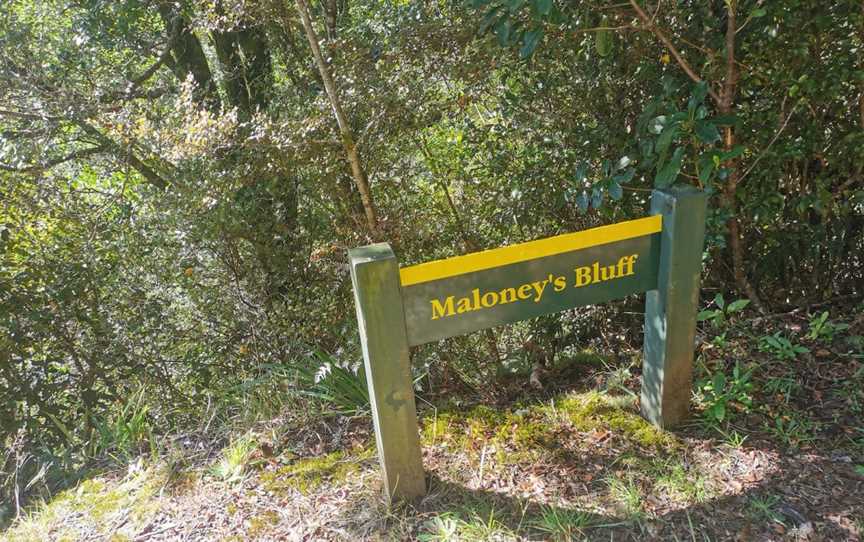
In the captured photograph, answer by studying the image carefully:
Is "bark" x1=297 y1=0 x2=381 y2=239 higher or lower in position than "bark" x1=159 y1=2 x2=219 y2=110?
lower

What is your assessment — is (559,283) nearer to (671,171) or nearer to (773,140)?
(671,171)

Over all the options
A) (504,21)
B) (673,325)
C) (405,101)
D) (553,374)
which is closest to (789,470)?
(673,325)

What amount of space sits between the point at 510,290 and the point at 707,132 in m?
1.01

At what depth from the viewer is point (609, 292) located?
2412 mm

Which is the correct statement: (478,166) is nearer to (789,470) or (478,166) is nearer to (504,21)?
(504,21)

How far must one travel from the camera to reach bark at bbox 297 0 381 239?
10.6ft

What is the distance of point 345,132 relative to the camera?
3455 millimetres

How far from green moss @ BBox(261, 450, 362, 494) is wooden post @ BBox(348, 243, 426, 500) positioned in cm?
35

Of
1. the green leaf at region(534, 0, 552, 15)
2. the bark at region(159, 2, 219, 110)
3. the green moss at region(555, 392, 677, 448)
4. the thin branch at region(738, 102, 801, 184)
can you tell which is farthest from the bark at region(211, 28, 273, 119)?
the thin branch at region(738, 102, 801, 184)

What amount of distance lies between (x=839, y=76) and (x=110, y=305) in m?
5.05

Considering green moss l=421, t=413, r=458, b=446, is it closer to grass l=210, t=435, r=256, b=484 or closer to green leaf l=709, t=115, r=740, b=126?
grass l=210, t=435, r=256, b=484

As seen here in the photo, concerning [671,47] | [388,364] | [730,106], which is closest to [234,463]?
[388,364]

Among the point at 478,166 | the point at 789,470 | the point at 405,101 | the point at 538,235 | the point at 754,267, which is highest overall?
the point at 405,101

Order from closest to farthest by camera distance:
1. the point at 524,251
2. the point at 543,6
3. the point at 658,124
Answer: the point at 543,6 < the point at 524,251 < the point at 658,124
